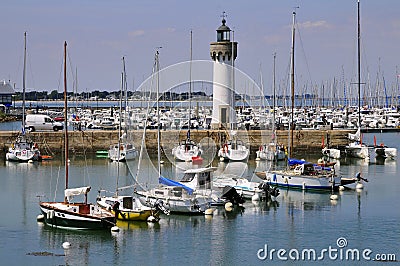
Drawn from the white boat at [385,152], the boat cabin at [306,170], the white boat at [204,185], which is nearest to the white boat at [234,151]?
the boat cabin at [306,170]

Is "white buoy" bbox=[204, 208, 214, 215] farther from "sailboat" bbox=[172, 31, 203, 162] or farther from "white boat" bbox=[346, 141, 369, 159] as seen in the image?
"white boat" bbox=[346, 141, 369, 159]

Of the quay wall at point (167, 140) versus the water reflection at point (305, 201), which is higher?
the quay wall at point (167, 140)

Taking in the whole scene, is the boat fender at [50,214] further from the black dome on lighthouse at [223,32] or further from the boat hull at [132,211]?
the black dome on lighthouse at [223,32]

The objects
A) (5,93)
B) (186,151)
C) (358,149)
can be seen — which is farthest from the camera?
(5,93)

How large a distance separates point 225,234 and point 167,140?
2142 centimetres

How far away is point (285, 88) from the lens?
8306cm

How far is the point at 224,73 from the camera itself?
4947 cm

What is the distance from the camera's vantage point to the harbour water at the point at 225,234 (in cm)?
2436

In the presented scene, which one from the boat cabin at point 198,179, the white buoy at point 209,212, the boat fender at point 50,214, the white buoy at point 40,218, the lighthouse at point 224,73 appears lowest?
the white buoy at point 40,218

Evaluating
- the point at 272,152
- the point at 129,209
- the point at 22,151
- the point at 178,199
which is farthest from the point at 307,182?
the point at 22,151

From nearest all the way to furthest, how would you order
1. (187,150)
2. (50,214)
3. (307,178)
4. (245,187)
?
(50,214)
(245,187)
(307,178)
(187,150)

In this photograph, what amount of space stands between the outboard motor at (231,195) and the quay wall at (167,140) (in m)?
16.1

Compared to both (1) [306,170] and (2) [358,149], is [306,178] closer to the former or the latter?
(1) [306,170]

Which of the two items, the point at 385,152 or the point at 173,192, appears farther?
the point at 385,152
